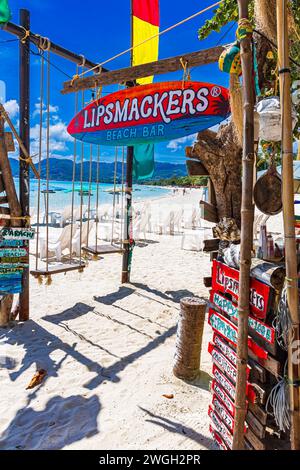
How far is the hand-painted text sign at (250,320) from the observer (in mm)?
1950

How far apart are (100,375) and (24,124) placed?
3.53 metres

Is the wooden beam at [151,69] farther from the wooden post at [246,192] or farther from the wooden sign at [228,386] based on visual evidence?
the wooden sign at [228,386]

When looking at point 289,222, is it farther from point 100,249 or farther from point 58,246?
point 58,246

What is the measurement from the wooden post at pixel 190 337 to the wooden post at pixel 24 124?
2.51m

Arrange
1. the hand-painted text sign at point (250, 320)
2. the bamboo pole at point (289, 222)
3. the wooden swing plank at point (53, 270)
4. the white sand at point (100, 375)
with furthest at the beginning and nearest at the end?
the wooden swing plank at point (53, 270), the white sand at point (100, 375), the hand-painted text sign at point (250, 320), the bamboo pole at point (289, 222)

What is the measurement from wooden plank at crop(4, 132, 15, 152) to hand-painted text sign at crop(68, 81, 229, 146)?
110cm

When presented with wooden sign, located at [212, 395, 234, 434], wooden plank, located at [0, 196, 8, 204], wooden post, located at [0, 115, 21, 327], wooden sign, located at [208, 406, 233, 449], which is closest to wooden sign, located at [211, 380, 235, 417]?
A: wooden sign, located at [212, 395, 234, 434]

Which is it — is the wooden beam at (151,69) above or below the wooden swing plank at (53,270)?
above

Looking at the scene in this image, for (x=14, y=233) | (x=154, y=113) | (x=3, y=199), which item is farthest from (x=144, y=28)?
(x=14, y=233)

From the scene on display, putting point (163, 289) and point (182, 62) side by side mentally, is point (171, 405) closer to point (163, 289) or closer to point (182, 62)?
point (182, 62)

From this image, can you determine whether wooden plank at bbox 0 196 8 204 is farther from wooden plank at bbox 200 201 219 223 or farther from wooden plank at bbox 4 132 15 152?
wooden plank at bbox 200 201 219 223

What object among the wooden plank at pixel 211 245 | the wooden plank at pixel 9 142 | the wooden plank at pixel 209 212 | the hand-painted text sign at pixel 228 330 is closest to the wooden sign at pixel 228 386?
the hand-painted text sign at pixel 228 330

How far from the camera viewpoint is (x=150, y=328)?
5.16 metres

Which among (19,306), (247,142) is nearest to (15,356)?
(19,306)
